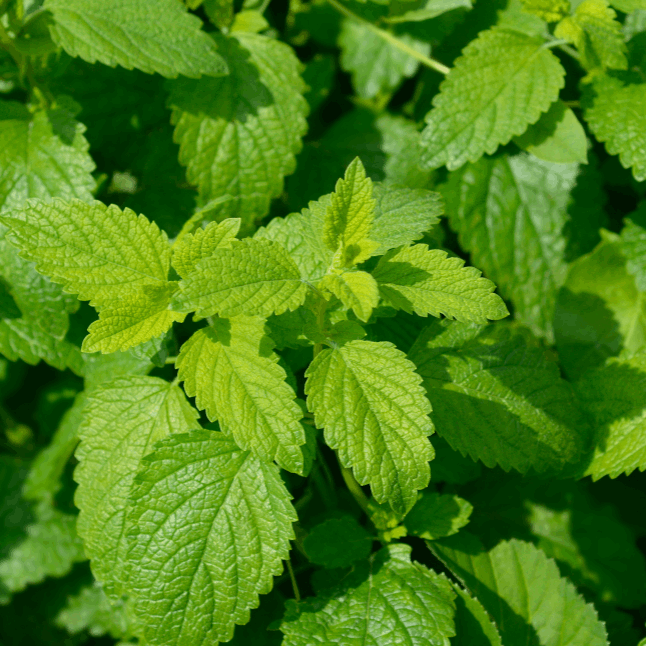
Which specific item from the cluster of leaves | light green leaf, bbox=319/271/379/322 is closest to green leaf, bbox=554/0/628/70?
the cluster of leaves

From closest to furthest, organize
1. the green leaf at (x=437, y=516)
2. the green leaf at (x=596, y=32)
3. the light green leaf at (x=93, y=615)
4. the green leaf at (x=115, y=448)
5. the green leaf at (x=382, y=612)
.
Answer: the green leaf at (x=382, y=612) → the green leaf at (x=115, y=448) → the green leaf at (x=437, y=516) → the green leaf at (x=596, y=32) → the light green leaf at (x=93, y=615)

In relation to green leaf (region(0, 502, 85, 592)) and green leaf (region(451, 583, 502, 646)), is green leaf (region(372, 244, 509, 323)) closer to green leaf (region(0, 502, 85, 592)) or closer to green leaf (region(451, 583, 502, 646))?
green leaf (region(451, 583, 502, 646))

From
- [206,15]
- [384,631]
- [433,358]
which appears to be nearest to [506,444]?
[433,358]

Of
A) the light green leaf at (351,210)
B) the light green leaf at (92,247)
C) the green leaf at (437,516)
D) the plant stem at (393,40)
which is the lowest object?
the green leaf at (437,516)

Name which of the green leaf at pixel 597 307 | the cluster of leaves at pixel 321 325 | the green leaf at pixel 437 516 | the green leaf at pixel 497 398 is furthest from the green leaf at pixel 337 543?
the green leaf at pixel 597 307

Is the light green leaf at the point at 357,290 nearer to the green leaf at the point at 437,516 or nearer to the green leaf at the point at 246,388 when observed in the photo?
the green leaf at the point at 246,388

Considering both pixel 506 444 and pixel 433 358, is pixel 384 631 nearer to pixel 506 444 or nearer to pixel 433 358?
pixel 506 444

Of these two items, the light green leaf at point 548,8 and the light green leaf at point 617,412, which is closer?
the light green leaf at point 617,412
